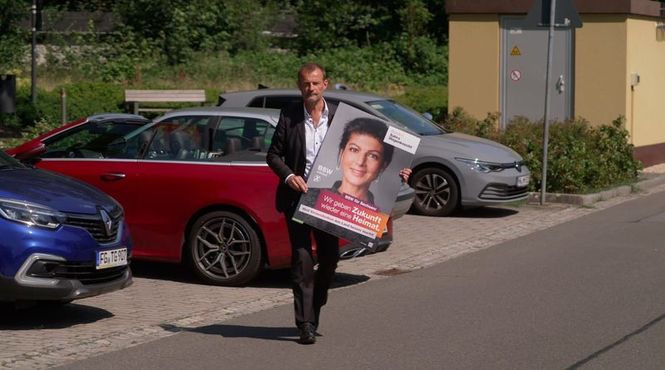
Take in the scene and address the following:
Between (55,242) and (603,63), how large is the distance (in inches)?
546

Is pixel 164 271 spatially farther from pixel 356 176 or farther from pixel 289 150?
pixel 356 176

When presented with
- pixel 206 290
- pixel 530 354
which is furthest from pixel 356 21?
pixel 530 354

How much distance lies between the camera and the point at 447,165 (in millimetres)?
15570

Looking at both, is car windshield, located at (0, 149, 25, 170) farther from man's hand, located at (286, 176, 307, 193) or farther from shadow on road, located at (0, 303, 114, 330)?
man's hand, located at (286, 176, 307, 193)

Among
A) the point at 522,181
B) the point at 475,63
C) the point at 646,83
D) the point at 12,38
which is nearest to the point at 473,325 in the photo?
the point at 522,181

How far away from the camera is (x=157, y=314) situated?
976 centimetres

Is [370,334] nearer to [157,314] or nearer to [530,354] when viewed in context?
[530,354]

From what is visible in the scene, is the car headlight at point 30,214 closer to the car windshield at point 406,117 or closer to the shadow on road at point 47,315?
the shadow on road at point 47,315

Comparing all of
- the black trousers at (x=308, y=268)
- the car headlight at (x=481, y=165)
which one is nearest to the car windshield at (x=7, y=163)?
the black trousers at (x=308, y=268)

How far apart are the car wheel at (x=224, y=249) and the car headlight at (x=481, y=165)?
17.5ft

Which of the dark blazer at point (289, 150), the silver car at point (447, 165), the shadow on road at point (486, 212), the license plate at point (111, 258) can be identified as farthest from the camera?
the shadow on road at point (486, 212)

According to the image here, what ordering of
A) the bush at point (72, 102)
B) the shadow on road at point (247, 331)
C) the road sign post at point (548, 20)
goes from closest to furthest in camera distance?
1. the shadow on road at point (247, 331)
2. the road sign post at point (548, 20)
3. the bush at point (72, 102)

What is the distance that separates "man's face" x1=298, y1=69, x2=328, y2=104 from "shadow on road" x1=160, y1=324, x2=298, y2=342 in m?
1.69

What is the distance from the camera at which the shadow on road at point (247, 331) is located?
344 inches
